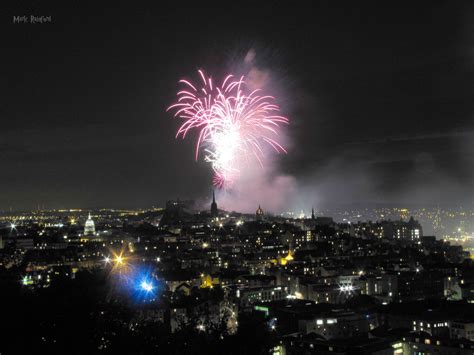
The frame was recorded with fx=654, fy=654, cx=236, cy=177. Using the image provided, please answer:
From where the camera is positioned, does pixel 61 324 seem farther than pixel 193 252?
No

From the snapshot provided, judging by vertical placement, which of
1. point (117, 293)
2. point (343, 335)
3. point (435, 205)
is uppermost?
point (435, 205)

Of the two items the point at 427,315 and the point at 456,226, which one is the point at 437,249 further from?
the point at 456,226

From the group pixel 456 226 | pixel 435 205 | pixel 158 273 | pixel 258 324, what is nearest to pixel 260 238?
pixel 158 273

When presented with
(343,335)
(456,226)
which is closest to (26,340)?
(343,335)

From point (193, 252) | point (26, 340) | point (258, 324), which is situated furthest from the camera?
point (193, 252)

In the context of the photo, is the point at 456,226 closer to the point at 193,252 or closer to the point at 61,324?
the point at 193,252

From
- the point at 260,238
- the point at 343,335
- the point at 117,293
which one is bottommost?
the point at 343,335

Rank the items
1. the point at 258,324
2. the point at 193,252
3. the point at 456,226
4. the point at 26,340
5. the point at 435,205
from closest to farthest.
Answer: the point at 26,340
the point at 258,324
the point at 193,252
the point at 456,226
the point at 435,205

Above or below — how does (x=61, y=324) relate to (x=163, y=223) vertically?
below

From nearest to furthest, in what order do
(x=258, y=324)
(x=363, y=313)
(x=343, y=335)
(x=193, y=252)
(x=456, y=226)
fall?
(x=258, y=324), (x=343, y=335), (x=363, y=313), (x=193, y=252), (x=456, y=226)

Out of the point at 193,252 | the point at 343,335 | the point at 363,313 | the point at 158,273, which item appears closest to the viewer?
the point at 343,335
